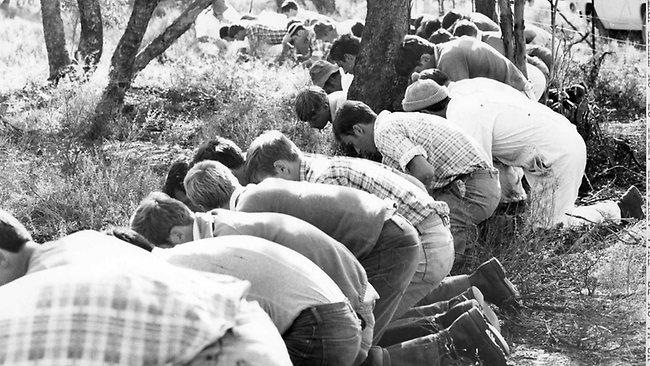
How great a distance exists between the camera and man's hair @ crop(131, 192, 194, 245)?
3.89 meters

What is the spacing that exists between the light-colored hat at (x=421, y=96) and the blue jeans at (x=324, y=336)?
3.01m

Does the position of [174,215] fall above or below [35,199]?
above

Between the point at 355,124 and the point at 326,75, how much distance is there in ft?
9.43

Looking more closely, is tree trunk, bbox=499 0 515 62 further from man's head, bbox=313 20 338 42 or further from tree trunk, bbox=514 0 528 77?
man's head, bbox=313 20 338 42

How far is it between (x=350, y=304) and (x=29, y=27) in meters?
16.7

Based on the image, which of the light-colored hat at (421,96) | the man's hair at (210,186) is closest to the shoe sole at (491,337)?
the man's hair at (210,186)

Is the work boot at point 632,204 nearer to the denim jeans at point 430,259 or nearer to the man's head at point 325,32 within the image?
the denim jeans at point 430,259

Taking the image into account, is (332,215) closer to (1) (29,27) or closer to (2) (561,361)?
(2) (561,361)

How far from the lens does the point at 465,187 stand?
581 cm

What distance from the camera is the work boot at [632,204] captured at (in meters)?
7.47

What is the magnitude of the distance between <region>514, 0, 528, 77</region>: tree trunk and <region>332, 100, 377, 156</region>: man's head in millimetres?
3343

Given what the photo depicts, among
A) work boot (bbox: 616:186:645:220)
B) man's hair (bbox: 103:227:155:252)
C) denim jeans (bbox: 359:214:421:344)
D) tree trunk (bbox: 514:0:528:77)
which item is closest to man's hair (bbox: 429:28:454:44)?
tree trunk (bbox: 514:0:528:77)

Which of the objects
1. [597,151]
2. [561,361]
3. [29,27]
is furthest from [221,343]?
[29,27]

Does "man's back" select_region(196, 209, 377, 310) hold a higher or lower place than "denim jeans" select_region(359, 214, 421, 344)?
higher
